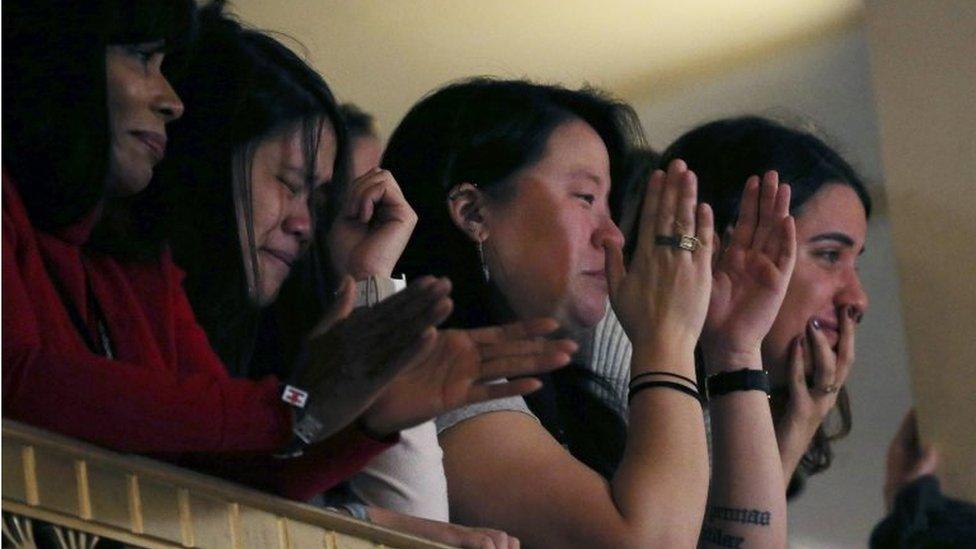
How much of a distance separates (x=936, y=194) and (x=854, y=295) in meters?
0.36

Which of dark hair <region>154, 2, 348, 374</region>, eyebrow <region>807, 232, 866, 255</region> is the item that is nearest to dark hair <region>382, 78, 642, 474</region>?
dark hair <region>154, 2, 348, 374</region>

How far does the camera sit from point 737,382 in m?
3.22

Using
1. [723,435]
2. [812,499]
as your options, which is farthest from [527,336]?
[812,499]

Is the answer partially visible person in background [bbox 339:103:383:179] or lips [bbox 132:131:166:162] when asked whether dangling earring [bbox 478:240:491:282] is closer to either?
partially visible person in background [bbox 339:103:383:179]

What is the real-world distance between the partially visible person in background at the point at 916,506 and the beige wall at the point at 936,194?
0.11ft

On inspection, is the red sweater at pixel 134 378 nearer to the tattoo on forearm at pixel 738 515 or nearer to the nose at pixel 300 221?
the nose at pixel 300 221

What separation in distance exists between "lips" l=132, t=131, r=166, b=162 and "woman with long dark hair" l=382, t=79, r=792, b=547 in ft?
1.45

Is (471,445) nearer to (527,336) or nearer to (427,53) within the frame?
(527,336)

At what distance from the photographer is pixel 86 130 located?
7.68ft

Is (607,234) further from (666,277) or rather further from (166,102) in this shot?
(166,102)

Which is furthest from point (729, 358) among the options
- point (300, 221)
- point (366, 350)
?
point (366, 350)

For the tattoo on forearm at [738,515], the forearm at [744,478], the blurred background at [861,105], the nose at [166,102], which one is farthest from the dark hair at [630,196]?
the nose at [166,102]

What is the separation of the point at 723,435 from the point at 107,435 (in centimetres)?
126

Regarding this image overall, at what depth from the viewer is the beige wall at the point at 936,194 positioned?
12.0ft
